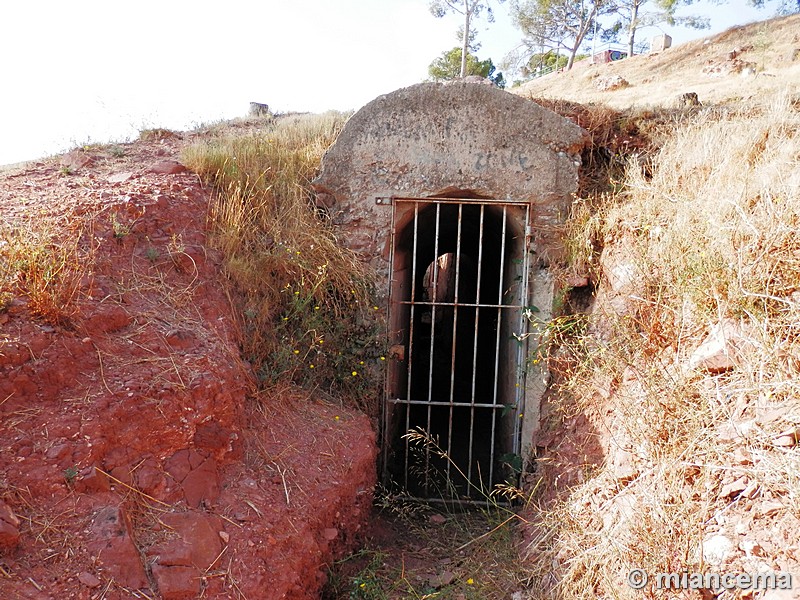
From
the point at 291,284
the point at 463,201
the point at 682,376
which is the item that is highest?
the point at 463,201

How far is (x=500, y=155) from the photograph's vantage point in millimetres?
4629

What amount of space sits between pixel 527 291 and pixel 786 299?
6.74ft

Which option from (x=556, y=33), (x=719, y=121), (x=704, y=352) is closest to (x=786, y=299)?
(x=704, y=352)

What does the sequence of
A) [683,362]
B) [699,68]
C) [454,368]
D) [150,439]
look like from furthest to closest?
[699,68], [454,368], [683,362], [150,439]

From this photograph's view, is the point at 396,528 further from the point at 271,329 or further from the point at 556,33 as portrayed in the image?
the point at 556,33

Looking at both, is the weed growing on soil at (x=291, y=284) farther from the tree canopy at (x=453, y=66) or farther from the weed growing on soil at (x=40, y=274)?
the tree canopy at (x=453, y=66)

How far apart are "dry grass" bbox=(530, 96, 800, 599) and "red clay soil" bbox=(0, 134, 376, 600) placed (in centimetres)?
148

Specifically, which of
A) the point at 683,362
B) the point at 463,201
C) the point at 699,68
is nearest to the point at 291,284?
the point at 463,201

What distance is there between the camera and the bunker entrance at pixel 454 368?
4668mm

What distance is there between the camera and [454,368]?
560cm

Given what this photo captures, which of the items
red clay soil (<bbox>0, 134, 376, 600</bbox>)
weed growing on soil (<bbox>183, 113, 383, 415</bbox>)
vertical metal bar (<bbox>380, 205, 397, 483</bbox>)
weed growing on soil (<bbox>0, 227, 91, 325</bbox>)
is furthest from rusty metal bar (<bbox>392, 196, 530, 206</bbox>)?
weed growing on soil (<bbox>0, 227, 91, 325</bbox>)

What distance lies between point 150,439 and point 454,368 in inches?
126

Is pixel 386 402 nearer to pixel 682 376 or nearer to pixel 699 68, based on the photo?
pixel 682 376

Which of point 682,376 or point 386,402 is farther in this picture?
→ point 386,402
